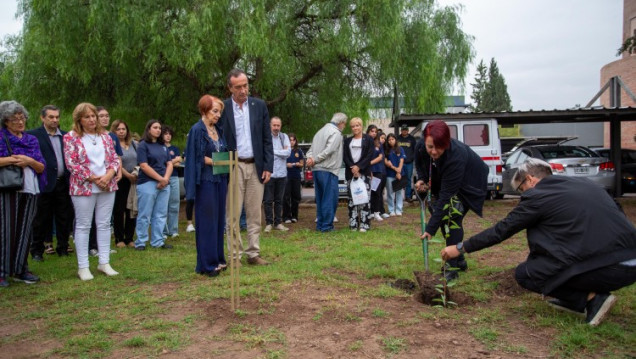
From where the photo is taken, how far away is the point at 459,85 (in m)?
16.0

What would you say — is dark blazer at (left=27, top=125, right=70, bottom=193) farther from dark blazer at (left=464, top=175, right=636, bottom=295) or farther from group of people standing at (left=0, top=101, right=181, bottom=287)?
dark blazer at (left=464, top=175, right=636, bottom=295)

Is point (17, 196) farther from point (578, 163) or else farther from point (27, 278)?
point (578, 163)

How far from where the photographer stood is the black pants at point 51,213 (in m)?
6.82

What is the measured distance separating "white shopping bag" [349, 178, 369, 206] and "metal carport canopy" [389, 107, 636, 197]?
5669 millimetres

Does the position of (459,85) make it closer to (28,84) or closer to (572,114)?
(572,114)

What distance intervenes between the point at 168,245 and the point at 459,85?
37.6 feet

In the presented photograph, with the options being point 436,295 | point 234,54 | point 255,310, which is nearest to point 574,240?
point 436,295

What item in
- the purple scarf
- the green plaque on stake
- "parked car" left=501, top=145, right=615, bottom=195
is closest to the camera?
the green plaque on stake

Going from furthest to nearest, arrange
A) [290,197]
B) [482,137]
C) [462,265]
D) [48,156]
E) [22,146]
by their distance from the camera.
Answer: [482,137]
[290,197]
[48,156]
[462,265]
[22,146]

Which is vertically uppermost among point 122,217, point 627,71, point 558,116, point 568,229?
point 627,71

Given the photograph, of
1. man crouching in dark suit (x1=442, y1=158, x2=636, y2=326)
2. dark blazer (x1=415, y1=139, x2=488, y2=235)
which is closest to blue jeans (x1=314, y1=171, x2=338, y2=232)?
dark blazer (x1=415, y1=139, x2=488, y2=235)

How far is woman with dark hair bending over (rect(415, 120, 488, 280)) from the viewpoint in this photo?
192 inches

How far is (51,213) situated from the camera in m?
7.02

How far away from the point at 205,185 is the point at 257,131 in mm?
926
